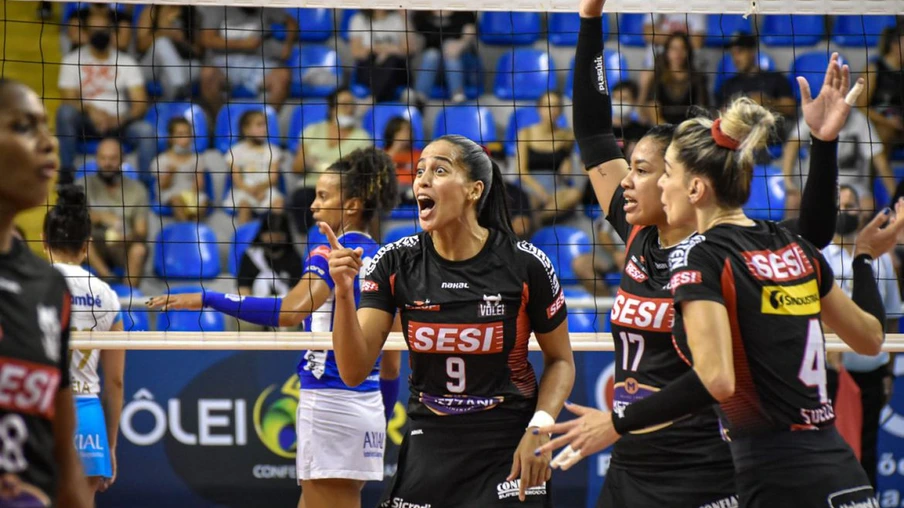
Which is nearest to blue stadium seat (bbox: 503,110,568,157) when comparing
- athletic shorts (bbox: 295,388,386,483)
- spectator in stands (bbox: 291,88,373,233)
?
spectator in stands (bbox: 291,88,373,233)

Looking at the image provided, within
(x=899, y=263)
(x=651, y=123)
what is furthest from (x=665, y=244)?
(x=651, y=123)

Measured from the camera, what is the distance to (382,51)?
35.2 feet

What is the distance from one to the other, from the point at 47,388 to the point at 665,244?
2.25 m

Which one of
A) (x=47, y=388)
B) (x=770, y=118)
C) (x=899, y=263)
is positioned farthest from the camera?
(x=899, y=263)

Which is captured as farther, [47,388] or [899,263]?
[899,263]

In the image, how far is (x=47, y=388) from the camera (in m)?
2.57

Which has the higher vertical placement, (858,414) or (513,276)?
(513,276)

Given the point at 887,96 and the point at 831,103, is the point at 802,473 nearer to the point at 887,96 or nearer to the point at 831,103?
the point at 831,103

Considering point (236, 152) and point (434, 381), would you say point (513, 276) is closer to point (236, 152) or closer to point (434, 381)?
point (434, 381)

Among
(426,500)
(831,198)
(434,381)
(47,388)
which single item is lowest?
(426,500)

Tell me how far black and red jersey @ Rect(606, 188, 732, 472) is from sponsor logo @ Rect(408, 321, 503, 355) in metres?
0.42

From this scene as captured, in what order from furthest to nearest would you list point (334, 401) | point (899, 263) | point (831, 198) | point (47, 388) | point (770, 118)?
1. point (899, 263)
2. point (334, 401)
3. point (831, 198)
4. point (770, 118)
5. point (47, 388)

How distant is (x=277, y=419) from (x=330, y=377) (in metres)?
1.93

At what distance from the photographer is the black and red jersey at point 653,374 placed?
3803mm
